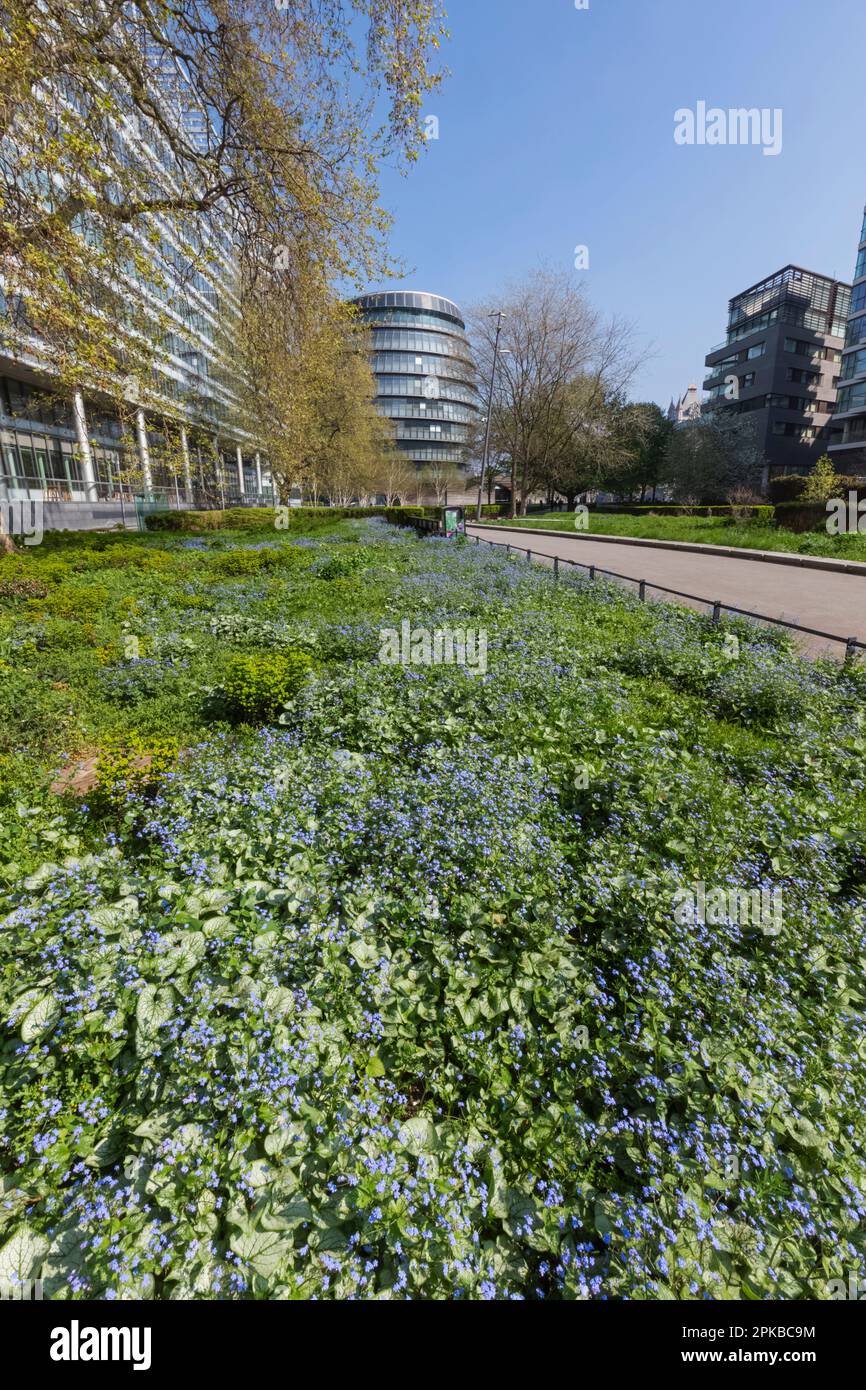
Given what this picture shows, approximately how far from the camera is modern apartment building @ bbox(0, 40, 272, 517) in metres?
12.3

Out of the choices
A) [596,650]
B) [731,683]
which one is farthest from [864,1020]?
[596,650]

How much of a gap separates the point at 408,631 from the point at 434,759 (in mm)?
3763

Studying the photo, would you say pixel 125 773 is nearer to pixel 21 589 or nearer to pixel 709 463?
pixel 21 589

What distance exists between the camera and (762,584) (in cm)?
1341

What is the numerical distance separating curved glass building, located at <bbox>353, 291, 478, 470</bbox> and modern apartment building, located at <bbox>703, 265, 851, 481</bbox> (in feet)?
132

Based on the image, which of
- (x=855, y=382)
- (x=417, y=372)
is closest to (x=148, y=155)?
(x=855, y=382)

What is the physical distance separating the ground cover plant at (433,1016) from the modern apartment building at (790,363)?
6658cm

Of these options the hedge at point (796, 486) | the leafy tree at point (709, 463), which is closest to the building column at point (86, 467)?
the hedge at point (796, 486)

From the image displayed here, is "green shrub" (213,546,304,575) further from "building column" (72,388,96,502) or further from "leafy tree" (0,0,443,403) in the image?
"building column" (72,388,96,502)

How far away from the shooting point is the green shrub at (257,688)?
19.4ft

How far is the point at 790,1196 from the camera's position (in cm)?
191

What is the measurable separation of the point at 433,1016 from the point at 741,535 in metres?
23.2

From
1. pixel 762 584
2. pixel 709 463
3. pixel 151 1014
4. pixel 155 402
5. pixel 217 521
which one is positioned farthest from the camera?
pixel 709 463

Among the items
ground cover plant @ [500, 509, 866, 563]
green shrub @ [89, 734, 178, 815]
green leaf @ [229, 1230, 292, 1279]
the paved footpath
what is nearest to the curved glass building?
ground cover plant @ [500, 509, 866, 563]
